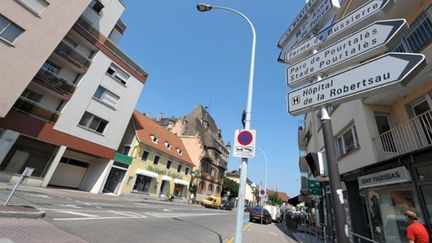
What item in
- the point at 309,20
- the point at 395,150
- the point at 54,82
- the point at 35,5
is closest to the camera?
the point at 309,20

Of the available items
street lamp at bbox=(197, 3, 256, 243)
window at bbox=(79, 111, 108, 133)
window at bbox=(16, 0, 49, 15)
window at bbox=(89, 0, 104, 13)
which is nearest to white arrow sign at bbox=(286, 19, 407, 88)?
street lamp at bbox=(197, 3, 256, 243)

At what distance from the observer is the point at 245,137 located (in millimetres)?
4914

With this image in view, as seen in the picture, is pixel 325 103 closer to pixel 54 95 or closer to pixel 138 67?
pixel 54 95

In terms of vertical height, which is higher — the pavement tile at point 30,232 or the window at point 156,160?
the window at point 156,160

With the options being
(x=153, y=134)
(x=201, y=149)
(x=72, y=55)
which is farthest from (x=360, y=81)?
(x=201, y=149)

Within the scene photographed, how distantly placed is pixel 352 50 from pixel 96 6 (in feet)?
80.7

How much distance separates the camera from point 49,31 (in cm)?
1609

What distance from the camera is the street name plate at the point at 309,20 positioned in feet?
9.90

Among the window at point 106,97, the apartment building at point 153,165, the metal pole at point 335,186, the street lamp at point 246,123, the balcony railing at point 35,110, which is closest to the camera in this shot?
the metal pole at point 335,186

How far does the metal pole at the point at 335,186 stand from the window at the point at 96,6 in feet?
80.6

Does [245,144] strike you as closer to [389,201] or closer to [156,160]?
[389,201]

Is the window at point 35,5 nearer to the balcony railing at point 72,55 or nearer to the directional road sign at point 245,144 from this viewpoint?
the balcony railing at point 72,55

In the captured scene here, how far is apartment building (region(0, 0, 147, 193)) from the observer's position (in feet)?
48.8

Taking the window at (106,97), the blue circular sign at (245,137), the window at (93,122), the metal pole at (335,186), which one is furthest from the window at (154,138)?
the metal pole at (335,186)
